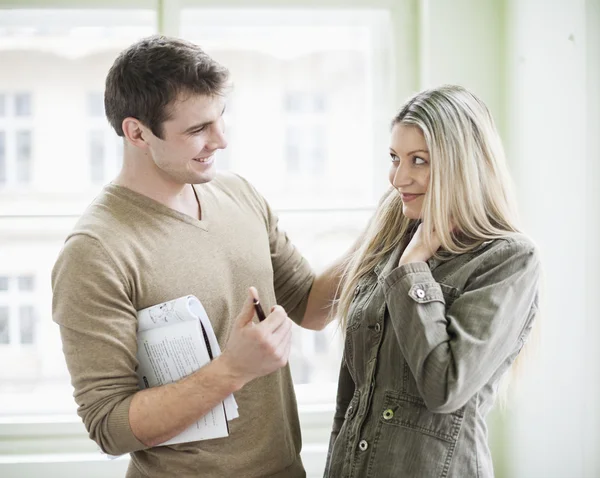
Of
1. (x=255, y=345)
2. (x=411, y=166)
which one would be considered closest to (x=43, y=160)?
(x=255, y=345)

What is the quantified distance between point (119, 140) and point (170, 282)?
113 cm

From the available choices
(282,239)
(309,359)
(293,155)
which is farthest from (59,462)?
(293,155)

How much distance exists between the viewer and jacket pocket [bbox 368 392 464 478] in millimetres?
1382

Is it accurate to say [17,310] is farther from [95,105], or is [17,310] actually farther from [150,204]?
[150,204]

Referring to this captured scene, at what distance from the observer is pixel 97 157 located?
2576 mm

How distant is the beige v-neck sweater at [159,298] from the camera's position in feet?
4.99

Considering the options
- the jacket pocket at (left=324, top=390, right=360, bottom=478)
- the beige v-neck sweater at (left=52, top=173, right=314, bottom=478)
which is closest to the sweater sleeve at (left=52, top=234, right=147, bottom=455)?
the beige v-neck sweater at (left=52, top=173, right=314, bottom=478)

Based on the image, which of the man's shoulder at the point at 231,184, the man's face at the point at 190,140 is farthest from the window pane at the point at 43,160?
the man's face at the point at 190,140

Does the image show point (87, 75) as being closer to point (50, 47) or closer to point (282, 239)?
point (50, 47)

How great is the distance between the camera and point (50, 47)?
8.26 ft

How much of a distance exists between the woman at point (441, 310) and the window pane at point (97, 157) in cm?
138

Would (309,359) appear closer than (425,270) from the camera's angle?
No

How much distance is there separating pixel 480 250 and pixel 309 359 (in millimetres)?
1347

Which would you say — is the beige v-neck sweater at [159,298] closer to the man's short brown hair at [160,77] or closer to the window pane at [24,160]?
the man's short brown hair at [160,77]
